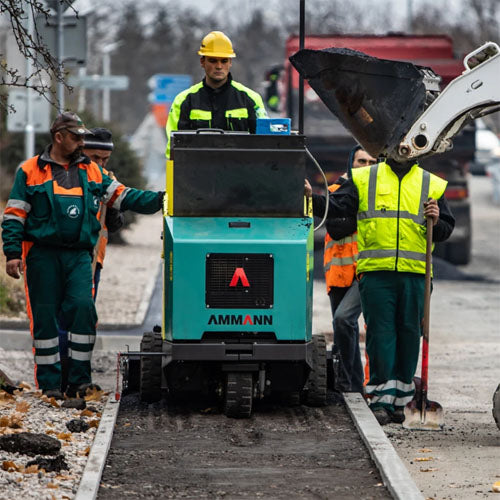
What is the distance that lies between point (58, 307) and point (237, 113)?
1.78 m

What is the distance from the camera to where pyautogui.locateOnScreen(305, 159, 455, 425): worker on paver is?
9102 mm

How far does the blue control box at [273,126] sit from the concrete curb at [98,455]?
1960mm

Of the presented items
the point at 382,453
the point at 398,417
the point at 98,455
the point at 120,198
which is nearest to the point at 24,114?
the point at 120,198

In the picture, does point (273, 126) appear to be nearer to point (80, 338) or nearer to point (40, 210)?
point (40, 210)

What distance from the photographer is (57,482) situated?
6.86 m

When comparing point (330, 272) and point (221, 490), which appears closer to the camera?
point (221, 490)

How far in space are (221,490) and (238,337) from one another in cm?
188

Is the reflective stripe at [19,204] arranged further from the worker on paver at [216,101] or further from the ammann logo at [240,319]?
the ammann logo at [240,319]

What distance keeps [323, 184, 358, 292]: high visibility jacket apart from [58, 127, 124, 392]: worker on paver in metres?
1.55

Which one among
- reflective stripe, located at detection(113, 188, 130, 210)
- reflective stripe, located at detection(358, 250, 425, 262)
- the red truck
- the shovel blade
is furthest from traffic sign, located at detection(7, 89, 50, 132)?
the shovel blade

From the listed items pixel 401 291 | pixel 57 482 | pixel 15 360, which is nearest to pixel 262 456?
pixel 57 482

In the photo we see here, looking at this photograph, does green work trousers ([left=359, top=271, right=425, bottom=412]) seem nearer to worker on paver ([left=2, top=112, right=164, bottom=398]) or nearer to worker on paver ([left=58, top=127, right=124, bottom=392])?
worker on paver ([left=2, top=112, right=164, bottom=398])

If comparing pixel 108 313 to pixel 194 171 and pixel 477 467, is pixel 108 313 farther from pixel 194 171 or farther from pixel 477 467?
pixel 477 467

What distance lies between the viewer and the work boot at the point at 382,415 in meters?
8.93
